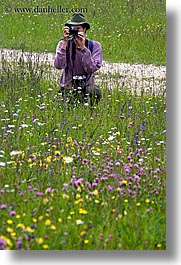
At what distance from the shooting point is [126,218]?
13.6ft

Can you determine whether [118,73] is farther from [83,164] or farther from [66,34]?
[83,164]

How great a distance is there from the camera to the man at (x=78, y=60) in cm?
518

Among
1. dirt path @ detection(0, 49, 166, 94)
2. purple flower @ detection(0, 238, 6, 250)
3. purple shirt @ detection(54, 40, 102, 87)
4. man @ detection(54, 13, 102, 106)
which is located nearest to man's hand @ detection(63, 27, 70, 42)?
man @ detection(54, 13, 102, 106)

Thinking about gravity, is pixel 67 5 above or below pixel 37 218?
above

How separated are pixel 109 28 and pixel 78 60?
1.85 ft

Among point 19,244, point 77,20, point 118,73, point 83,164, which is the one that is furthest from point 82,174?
point 118,73

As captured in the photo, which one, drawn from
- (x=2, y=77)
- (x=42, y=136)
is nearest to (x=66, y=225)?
(x=42, y=136)

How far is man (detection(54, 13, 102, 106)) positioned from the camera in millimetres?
5176

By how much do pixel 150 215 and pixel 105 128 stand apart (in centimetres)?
104

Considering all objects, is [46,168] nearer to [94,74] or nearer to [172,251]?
[172,251]

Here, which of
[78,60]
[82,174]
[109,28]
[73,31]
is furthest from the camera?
[109,28]

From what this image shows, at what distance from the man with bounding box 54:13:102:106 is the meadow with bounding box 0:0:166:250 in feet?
0.40

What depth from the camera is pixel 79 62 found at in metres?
5.44

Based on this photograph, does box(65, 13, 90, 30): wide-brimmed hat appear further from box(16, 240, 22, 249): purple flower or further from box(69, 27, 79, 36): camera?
box(16, 240, 22, 249): purple flower
